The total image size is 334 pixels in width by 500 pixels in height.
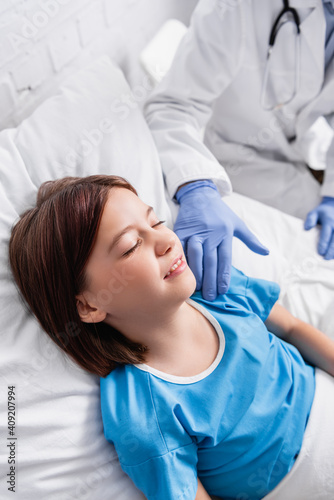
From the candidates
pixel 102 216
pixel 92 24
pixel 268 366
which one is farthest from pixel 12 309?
pixel 92 24

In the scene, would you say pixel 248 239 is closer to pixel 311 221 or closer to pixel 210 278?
pixel 210 278

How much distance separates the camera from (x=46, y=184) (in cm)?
113

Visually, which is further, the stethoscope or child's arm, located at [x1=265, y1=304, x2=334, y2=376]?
the stethoscope

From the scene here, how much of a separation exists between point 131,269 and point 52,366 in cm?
30

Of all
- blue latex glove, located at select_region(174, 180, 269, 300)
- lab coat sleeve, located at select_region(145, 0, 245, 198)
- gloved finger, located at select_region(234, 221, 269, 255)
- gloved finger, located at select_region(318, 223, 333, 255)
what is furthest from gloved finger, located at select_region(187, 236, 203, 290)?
gloved finger, located at select_region(318, 223, 333, 255)

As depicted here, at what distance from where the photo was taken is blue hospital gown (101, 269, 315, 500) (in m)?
0.90

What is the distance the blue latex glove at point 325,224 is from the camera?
143cm

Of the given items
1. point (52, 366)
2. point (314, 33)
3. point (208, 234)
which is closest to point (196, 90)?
point (314, 33)

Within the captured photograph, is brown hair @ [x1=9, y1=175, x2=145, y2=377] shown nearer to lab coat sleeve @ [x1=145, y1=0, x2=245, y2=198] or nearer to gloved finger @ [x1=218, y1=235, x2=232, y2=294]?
gloved finger @ [x1=218, y1=235, x2=232, y2=294]

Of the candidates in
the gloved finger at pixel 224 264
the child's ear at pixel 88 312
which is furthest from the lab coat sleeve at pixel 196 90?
the child's ear at pixel 88 312

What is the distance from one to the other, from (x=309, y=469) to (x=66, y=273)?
71cm

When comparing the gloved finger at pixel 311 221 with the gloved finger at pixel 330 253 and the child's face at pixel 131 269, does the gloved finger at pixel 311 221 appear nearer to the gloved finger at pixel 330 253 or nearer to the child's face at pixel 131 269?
the gloved finger at pixel 330 253

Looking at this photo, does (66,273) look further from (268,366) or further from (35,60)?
(35,60)

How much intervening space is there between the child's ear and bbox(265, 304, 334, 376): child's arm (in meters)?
0.50
